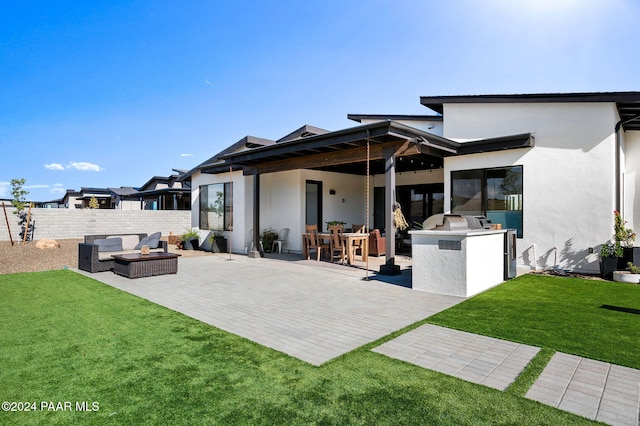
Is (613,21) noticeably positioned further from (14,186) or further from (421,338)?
(14,186)

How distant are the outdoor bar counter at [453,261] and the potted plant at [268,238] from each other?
22.9 ft

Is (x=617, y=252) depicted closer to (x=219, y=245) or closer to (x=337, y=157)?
(x=337, y=157)

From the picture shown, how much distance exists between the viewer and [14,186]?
16.3 metres

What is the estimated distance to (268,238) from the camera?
12.4 metres

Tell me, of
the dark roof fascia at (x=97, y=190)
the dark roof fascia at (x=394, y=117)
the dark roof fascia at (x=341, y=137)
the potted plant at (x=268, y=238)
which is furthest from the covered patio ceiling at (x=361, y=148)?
the dark roof fascia at (x=97, y=190)

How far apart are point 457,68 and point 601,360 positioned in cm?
949

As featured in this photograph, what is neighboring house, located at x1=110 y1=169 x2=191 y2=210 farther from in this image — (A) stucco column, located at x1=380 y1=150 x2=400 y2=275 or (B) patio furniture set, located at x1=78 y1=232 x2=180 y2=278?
(A) stucco column, located at x1=380 y1=150 x2=400 y2=275

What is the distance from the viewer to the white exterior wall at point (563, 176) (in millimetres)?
7496

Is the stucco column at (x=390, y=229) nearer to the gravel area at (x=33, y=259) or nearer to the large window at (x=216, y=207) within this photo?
the large window at (x=216, y=207)

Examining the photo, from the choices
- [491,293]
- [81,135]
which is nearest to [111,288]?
[491,293]

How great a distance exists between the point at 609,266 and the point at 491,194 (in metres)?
2.84

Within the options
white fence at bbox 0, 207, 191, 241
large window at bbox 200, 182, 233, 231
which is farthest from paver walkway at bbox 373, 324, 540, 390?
white fence at bbox 0, 207, 191, 241

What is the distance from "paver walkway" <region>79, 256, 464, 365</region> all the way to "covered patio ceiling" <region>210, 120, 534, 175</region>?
2.85 metres

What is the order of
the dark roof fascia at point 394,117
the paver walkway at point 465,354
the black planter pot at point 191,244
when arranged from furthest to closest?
the black planter pot at point 191,244, the dark roof fascia at point 394,117, the paver walkway at point 465,354
